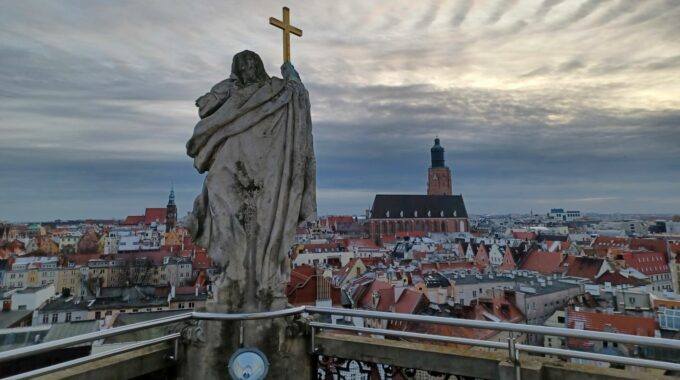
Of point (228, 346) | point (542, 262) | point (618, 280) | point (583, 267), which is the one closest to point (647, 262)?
point (542, 262)

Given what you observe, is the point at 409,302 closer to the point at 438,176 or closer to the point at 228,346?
the point at 228,346

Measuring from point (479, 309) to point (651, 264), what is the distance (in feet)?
144

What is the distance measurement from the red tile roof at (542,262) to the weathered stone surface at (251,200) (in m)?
62.4

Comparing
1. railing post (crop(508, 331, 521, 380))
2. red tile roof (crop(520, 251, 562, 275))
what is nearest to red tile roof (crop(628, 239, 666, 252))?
red tile roof (crop(520, 251, 562, 275))

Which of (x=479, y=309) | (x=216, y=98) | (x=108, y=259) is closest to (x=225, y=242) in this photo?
(x=216, y=98)

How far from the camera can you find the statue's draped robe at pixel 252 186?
3.77 metres

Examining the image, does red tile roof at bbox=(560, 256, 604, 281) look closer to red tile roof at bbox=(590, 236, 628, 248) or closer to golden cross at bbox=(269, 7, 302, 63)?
red tile roof at bbox=(590, 236, 628, 248)

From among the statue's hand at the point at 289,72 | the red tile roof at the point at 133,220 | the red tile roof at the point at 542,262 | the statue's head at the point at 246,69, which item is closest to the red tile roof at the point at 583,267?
the red tile roof at the point at 542,262

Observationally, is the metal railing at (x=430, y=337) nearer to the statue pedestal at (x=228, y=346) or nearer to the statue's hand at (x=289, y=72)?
the statue pedestal at (x=228, y=346)

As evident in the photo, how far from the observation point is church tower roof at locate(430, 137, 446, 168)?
149 metres

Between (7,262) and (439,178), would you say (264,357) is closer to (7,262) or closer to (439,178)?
(7,262)

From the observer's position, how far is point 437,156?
149m

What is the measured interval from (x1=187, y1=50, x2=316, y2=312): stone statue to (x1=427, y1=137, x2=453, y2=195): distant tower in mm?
142657

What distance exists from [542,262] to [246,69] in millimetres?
67049
